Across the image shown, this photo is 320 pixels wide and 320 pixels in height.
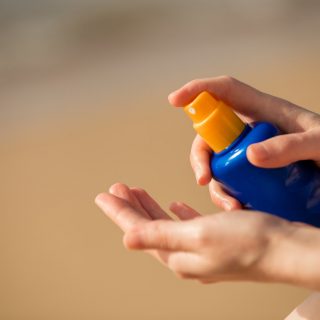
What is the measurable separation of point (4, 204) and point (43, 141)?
10.3 inches

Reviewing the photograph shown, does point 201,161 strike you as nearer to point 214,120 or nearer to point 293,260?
point 214,120

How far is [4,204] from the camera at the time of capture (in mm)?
1536

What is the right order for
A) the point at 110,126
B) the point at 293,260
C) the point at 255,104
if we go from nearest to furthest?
1. the point at 293,260
2. the point at 255,104
3. the point at 110,126

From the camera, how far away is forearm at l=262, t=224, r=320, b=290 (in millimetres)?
523

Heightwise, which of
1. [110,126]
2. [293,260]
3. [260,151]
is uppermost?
[110,126]

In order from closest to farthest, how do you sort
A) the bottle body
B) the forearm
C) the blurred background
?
the forearm → the bottle body → the blurred background

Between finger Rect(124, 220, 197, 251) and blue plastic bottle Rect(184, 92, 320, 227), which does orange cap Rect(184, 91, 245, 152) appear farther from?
finger Rect(124, 220, 197, 251)

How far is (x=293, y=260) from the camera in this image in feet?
1.72

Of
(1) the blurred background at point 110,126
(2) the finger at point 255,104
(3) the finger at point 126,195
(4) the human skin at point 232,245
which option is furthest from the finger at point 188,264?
(1) the blurred background at point 110,126

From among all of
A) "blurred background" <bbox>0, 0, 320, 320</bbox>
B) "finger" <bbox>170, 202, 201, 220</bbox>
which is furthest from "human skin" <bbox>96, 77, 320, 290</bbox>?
"blurred background" <bbox>0, 0, 320, 320</bbox>

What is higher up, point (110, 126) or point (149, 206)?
point (110, 126)

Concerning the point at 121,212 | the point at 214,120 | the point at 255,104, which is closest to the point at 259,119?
the point at 255,104

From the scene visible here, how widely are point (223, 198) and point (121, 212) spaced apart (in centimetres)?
16

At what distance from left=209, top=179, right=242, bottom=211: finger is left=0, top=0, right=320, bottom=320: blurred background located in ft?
1.43
